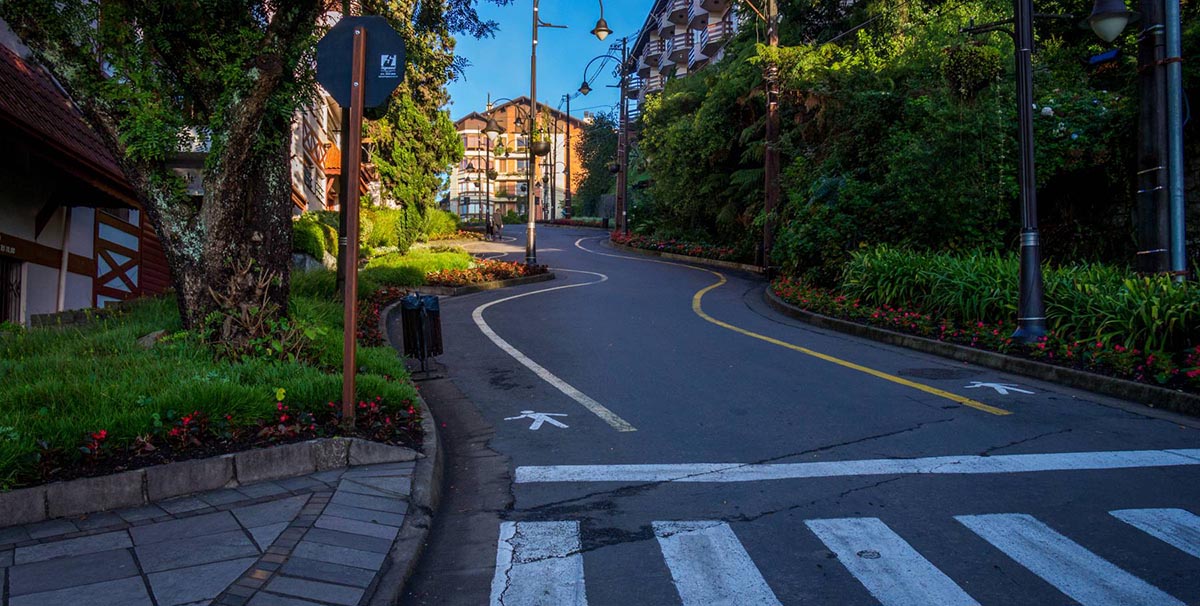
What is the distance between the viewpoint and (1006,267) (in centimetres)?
1316

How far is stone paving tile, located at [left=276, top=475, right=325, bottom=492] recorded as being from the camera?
531 centimetres

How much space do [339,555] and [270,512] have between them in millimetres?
813

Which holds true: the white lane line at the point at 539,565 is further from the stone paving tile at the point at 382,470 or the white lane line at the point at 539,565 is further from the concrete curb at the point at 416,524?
the stone paving tile at the point at 382,470

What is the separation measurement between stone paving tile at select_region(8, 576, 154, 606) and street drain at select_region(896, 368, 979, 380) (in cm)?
806

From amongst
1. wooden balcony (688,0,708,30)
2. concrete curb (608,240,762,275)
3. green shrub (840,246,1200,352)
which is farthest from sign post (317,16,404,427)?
wooden balcony (688,0,708,30)

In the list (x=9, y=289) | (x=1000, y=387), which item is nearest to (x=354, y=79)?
(x=1000, y=387)

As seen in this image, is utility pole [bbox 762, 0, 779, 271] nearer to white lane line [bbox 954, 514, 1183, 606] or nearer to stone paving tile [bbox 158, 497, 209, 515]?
white lane line [bbox 954, 514, 1183, 606]

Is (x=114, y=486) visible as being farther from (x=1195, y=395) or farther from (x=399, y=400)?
(x=1195, y=395)

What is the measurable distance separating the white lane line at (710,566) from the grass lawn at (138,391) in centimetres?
271

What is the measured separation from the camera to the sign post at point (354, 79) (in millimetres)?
6125

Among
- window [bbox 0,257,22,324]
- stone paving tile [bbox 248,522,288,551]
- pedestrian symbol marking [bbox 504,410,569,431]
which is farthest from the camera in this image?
window [bbox 0,257,22,324]

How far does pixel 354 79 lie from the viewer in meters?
6.21

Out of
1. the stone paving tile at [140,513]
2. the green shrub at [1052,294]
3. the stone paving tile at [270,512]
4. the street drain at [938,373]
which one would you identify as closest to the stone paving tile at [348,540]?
the stone paving tile at [270,512]

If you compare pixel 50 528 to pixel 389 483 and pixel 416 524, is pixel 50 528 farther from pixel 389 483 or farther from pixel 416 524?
pixel 416 524
